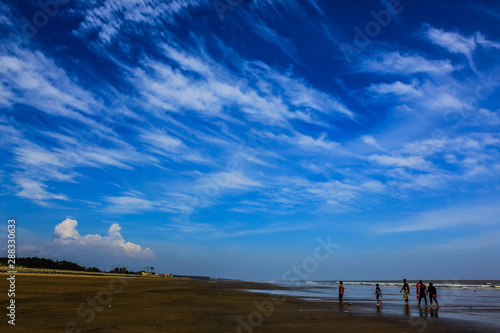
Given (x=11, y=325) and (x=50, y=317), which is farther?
(x=50, y=317)

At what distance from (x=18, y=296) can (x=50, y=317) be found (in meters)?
9.84

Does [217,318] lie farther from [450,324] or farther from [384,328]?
[450,324]

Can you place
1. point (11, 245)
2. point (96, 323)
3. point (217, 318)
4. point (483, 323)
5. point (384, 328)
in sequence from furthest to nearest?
1. point (11, 245)
2. point (483, 323)
3. point (217, 318)
4. point (384, 328)
5. point (96, 323)

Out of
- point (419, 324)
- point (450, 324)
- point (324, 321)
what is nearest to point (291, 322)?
point (324, 321)

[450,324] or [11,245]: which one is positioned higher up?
[11,245]

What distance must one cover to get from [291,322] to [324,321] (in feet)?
7.15

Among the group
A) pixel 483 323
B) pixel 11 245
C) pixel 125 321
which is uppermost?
pixel 11 245

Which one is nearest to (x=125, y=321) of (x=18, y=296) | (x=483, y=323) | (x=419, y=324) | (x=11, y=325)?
(x=11, y=325)

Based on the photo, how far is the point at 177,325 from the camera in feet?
48.5

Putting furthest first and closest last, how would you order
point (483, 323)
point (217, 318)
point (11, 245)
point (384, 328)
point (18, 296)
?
point (18, 296) → point (11, 245) → point (483, 323) → point (217, 318) → point (384, 328)

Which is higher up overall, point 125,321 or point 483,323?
point 125,321

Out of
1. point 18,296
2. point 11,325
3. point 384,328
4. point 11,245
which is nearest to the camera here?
point 11,325

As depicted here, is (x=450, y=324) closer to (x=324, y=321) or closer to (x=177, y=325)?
(x=324, y=321)

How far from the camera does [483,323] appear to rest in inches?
741
